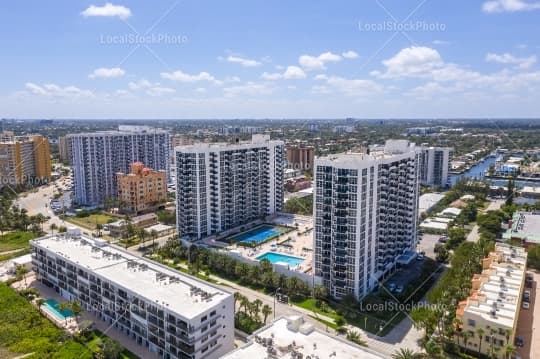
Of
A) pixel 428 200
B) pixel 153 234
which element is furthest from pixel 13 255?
pixel 428 200

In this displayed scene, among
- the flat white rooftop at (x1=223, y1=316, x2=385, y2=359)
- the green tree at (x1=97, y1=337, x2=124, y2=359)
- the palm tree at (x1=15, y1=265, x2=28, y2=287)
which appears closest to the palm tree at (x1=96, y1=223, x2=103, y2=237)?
the palm tree at (x1=15, y1=265, x2=28, y2=287)

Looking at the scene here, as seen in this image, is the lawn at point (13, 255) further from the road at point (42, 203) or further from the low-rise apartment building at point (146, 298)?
the low-rise apartment building at point (146, 298)

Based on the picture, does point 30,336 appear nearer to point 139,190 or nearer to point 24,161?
point 139,190

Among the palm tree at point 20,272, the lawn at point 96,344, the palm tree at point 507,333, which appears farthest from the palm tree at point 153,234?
the palm tree at point 507,333

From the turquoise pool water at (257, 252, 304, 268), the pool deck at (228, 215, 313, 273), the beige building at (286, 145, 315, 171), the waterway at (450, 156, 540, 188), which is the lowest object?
the turquoise pool water at (257, 252, 304, 268)

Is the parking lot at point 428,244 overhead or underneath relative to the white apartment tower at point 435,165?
underneath

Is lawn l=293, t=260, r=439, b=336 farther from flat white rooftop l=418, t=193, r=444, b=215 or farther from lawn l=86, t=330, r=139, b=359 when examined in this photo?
flat white rooftop l=418, t=193, r=444, b=215

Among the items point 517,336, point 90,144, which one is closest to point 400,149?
point 517,336
